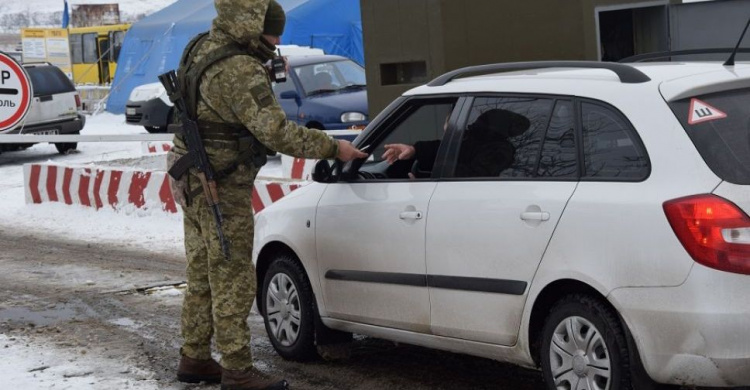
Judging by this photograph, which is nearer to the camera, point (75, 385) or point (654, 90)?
point (654, 90)

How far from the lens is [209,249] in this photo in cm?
611

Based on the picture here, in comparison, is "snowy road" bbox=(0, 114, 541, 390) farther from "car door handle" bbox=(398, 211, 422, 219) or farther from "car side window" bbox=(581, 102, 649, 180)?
"car side window" bbox=(581, 102, 649, 180)

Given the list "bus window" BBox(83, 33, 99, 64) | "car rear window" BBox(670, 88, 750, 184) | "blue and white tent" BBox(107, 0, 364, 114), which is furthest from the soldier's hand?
"bus window" BBox(83, 33, 99, 64)

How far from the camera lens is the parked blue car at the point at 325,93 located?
17297mm

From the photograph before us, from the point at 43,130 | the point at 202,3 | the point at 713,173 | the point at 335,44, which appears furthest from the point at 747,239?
the point at 202,3

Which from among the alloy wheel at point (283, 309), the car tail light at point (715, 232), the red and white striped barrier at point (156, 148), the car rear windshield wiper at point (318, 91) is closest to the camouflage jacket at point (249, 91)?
the alloy wheel at point (283, 309)

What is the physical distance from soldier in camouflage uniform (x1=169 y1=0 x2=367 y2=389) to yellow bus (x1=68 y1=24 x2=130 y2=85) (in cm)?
3644

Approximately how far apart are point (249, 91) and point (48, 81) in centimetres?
1730

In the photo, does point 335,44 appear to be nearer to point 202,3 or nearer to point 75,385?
point 202,3

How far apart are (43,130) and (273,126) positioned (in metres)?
17.1

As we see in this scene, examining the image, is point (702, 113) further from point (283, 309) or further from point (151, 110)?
point (151, 110)

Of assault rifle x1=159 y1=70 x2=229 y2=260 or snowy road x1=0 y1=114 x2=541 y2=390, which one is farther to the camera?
snowy road x1=0 y1=114 x2=541 y2=390

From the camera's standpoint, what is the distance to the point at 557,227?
510 cm

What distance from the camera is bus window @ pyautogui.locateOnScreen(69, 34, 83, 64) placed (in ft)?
140
